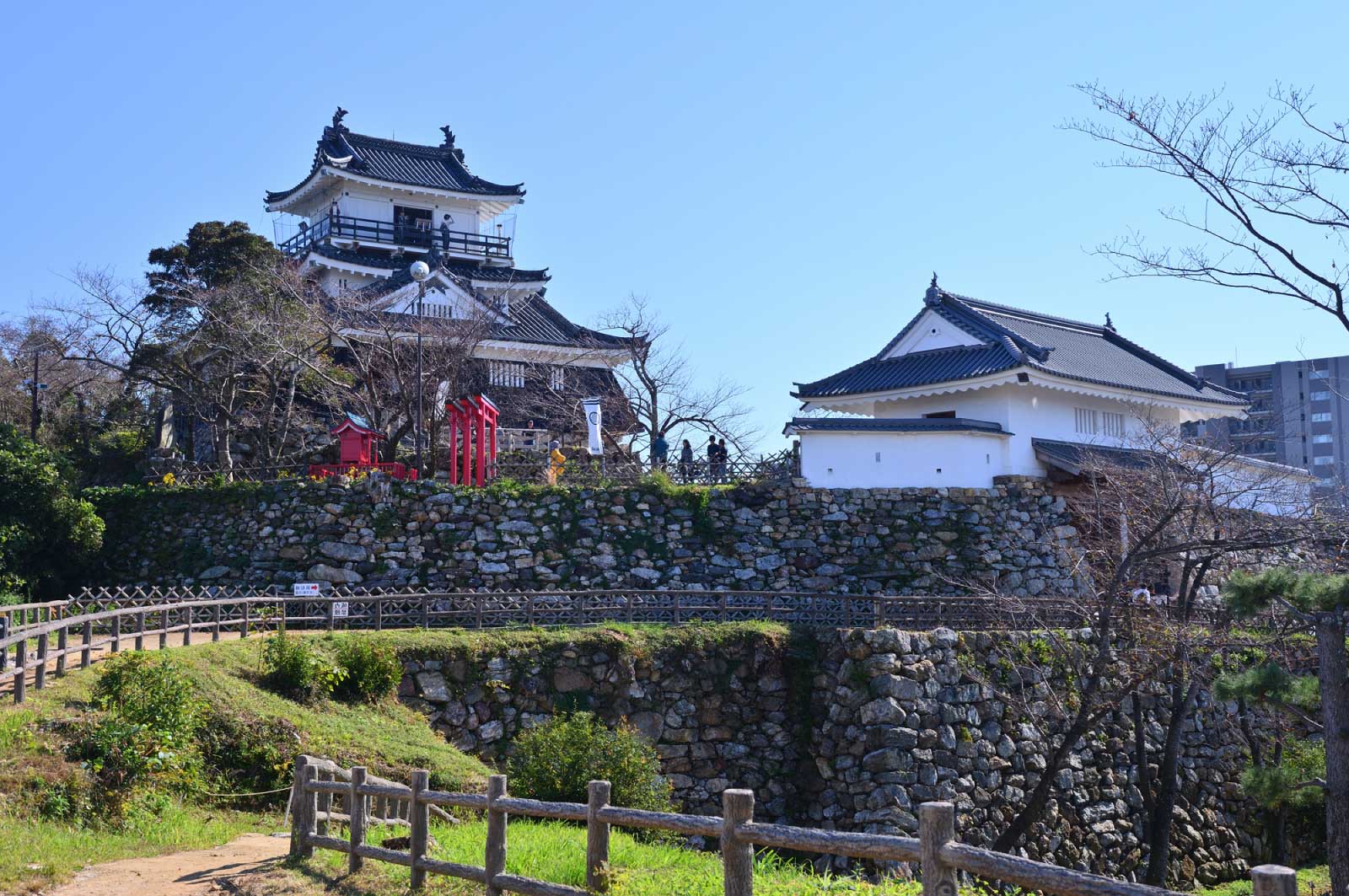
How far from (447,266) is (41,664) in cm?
2791

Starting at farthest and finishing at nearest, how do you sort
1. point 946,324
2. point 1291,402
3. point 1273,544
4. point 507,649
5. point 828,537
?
point 1291,402, point 946,324, point 828,537, point 507,649, point 1273,544

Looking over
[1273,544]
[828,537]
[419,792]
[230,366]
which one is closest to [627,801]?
[419,792]

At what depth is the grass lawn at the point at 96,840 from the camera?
35.3ft

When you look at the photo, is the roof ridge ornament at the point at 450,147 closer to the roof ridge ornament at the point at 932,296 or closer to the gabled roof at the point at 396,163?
the gabled roof at the point at 396,163

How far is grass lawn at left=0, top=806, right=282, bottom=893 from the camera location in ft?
35.3

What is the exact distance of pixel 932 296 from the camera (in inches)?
1227

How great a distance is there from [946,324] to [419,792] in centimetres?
2267

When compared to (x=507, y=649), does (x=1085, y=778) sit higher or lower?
lower

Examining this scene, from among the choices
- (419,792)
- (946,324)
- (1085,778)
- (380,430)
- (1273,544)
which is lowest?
(1085,778)

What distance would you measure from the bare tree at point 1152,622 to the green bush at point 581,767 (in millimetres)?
6302

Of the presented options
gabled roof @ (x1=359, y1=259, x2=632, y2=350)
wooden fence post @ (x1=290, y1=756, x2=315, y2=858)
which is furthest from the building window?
wooden fence post @ (x1=290, y1=756, x2=315, y2=858)

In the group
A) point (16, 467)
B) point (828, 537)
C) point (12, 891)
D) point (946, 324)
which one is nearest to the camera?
point (12, 891)

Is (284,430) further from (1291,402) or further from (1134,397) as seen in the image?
(1291,402)

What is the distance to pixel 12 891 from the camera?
1030 cm
